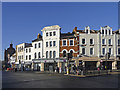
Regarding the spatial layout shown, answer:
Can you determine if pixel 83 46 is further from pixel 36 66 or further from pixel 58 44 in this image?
pixel 36 66

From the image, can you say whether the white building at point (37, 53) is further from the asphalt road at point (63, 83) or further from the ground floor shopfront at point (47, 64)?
the asphalt road at point (63, 83)

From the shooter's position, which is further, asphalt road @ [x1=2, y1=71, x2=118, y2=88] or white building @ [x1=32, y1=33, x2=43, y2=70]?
white building @ [x1=32, y1=33, x2=43, y2=70]

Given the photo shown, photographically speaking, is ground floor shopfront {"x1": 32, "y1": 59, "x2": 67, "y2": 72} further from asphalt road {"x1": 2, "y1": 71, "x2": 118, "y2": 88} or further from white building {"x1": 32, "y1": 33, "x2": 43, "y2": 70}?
asphalt road {"x1": 2, "y1": 71, "x2": 118, "y2": 88}

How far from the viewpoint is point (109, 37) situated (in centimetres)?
4506

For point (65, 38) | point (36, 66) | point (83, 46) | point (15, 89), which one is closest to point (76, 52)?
point (83, 46)

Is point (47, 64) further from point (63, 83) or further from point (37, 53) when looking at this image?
point (63, 83)

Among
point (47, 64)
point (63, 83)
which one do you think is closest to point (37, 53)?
point (47, 64)

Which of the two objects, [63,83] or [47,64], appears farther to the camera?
[47,64]

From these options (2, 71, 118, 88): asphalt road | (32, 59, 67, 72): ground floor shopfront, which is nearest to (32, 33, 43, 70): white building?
(32, 59, 67, 72): ground floor shopfront

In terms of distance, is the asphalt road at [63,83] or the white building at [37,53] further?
the white building at [37,53]

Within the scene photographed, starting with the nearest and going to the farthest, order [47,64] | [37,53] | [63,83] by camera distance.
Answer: [63,83], [47,64], [37,53]

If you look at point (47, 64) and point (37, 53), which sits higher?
point (37, 53)

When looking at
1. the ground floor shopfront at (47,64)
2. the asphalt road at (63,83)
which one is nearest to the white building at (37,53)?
the ground floor shopfront at (47,64)

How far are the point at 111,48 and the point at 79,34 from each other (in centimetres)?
994
